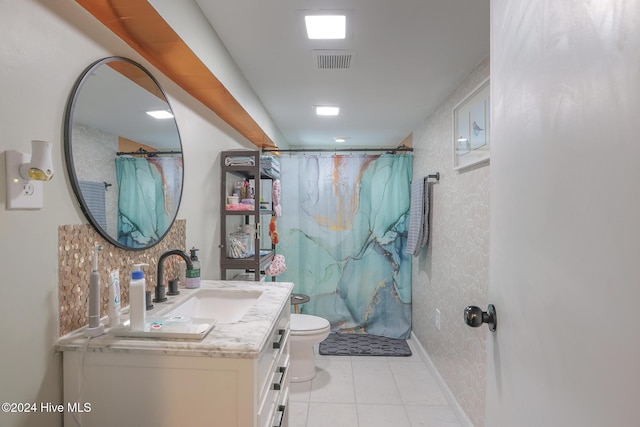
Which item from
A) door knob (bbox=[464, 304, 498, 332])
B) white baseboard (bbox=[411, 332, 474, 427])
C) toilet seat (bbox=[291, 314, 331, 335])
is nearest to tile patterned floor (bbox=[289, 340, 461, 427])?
white baseboard (bbox=[411, 332, 474, 427])

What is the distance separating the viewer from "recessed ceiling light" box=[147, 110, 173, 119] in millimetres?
1472

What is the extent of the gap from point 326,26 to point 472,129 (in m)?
1.04

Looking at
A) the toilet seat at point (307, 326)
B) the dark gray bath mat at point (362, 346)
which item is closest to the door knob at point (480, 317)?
the toilet seat at point (307, 326)

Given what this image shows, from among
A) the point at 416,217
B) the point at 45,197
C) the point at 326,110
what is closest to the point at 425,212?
the point at 416,217

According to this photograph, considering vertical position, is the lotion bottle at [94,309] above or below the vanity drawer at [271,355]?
above

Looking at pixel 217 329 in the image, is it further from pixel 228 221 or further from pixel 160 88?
pixel 228 221

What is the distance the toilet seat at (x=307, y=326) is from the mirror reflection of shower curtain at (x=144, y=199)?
4.29 feet

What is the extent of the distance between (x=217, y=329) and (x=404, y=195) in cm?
268

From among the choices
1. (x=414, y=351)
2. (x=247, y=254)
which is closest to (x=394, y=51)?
(x=247, y=254)

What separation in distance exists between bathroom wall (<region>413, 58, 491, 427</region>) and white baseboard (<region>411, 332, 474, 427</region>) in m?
0.04

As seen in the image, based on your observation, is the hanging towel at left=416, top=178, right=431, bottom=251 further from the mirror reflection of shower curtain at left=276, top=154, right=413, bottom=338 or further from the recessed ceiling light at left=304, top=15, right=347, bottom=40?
the recessed ceiling light at left=304, top=15, right=347, bottom=40

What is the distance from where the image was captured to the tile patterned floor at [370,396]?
6.88ft

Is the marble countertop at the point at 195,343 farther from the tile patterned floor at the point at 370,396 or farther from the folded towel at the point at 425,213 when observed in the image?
the folded towel at the point at 425,213

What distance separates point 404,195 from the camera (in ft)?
11.2
